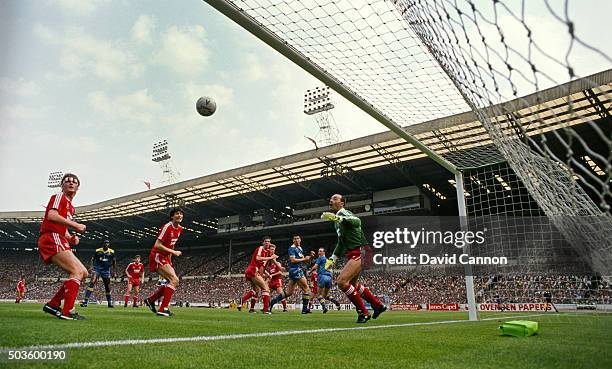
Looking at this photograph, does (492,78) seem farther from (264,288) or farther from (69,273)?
(264,288)

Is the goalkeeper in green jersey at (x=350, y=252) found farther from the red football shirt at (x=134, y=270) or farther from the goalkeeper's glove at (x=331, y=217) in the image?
the red football shirt at (x=134, y=270)

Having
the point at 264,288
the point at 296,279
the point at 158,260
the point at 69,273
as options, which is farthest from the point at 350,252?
the point at 296,279

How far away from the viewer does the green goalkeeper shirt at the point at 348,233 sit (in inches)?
259

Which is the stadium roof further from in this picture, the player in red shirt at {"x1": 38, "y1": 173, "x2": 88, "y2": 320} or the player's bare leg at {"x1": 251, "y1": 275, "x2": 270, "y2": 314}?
the player in red shirt at {"x1": 38, "y1": 173, "x2": 88, "y2": 320}

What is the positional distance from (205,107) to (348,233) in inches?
357

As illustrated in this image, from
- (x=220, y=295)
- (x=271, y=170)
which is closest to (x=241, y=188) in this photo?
(x=271, y=170)

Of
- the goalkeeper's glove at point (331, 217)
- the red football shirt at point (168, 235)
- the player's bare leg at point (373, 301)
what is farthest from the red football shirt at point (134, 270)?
the goalkeeper's glove at point (331, 217)

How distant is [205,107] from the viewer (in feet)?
45.7

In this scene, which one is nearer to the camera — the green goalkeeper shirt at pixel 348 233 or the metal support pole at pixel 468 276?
the green goalkeeper shirt at pixel 348 233

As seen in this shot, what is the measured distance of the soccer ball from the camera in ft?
45.6

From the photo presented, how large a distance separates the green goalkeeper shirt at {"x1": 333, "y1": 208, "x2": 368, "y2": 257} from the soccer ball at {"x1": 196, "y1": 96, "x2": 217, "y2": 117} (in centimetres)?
865

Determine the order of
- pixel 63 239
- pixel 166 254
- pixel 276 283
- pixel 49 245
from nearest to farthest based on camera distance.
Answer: pixel 49 245 < pixel 63 239 < pixel 166 254 < pixel 276 283

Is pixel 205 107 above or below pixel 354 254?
above

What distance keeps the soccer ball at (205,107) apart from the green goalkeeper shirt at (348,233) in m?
8.65
